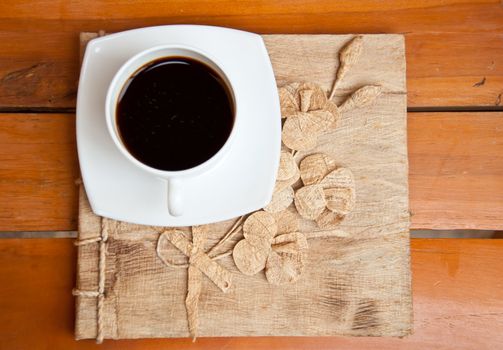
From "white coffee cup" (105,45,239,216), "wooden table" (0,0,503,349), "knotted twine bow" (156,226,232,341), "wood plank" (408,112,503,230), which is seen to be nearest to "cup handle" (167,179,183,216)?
"white coffee cup" (105,45,239,216)

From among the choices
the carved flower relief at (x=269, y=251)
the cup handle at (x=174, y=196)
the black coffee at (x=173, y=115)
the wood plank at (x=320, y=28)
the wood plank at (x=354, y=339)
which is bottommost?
the wood plank at (x=354, y=339)

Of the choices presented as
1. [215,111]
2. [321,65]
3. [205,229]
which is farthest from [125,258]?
[321,65]

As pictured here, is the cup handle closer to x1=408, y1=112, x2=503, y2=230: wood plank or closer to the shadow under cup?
the shadow under cup

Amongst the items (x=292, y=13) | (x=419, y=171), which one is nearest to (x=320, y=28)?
(x=292, y=13)

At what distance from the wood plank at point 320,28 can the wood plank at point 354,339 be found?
0.78ft

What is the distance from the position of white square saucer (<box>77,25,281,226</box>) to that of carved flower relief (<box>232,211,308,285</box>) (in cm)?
5

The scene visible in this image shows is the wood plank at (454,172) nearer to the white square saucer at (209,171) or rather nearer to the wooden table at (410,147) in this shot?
the wooden table at (410,147)

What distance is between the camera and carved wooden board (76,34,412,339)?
691 millimetres

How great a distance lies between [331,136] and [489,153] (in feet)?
0.84

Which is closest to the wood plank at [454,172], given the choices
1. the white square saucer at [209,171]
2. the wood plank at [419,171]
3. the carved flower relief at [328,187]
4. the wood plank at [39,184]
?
the wood plank at [419,171]

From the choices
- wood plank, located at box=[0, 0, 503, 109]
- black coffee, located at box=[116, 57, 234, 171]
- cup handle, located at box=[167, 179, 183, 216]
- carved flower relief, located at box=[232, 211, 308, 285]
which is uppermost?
wood plank, located at box=[0, 0, 503, 109]

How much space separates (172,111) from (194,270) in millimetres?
234

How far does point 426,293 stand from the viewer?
743mm

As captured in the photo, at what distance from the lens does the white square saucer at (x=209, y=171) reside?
644mm
